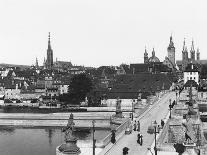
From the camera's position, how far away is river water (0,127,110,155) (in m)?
43.4

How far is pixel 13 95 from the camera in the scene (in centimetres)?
10906

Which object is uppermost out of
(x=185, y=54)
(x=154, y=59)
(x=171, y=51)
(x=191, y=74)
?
(x=171, y=51)

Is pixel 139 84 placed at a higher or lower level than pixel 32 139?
higher

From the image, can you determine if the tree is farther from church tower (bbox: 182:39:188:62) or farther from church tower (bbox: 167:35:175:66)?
church tower (bbox: 167:35:175:66)

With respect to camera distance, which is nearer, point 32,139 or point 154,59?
point 32,139

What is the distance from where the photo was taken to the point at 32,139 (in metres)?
50.7

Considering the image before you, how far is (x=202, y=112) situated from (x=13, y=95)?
57781 millimetres

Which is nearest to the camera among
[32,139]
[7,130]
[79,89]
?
[32,139]

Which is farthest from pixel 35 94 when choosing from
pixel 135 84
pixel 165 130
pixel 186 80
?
pixel 165 130

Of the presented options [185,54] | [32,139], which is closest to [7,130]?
[32,139]

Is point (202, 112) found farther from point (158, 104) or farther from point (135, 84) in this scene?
point (135, 84)

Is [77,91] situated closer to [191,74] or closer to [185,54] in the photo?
[191,74]

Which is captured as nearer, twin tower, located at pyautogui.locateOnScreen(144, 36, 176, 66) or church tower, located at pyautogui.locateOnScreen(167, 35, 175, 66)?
twin tower, located at pyautogui.locateOnScreen(144, 36, 176, 66)

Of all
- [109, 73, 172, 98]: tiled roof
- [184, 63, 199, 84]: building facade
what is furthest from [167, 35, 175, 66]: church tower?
[109, 73, 172, 98]: tiled roof
